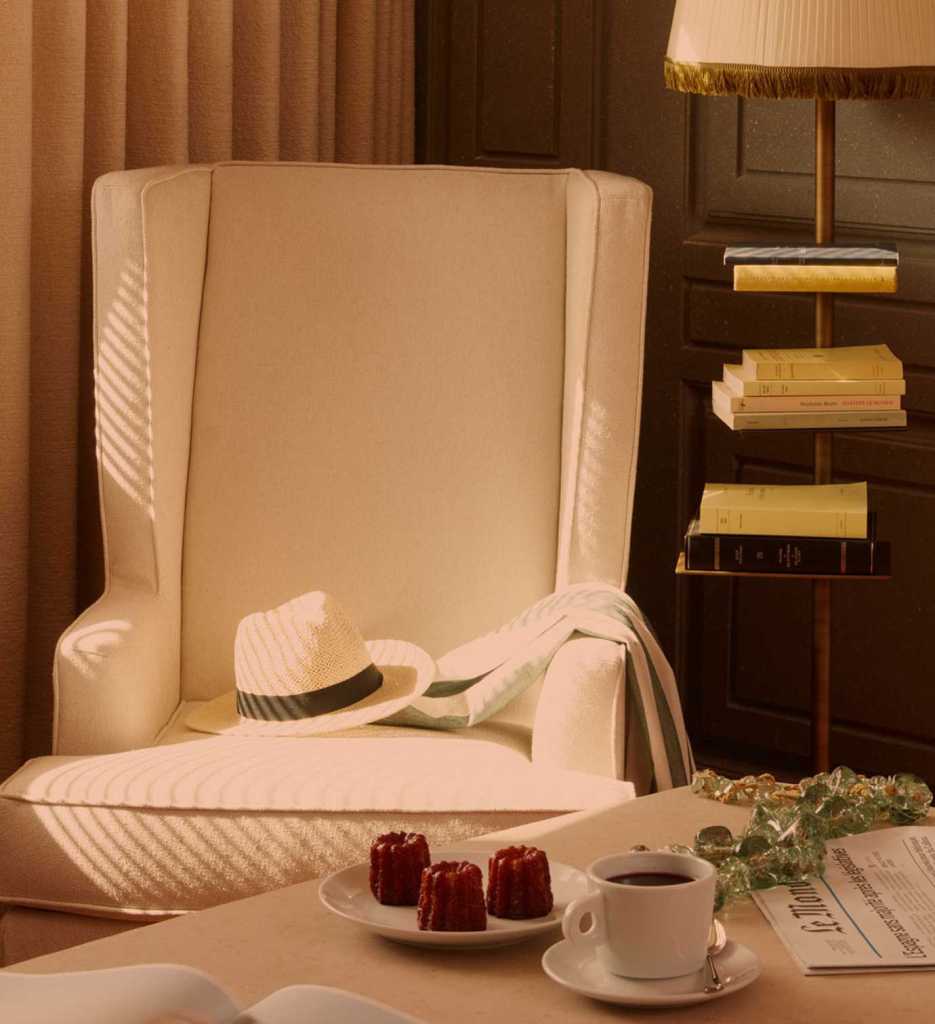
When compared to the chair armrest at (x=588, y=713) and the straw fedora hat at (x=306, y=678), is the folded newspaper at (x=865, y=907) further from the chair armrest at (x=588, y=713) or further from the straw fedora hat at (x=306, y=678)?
the straw fedora hat at (x=306, y=678)

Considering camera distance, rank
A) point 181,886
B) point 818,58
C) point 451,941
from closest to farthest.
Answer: point 451,941, point 181,886, point 818,58

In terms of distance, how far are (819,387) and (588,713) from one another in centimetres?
53

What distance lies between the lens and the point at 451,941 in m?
1.06

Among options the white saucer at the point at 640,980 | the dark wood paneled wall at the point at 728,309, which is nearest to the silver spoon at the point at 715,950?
the white saucer at the point at 640,980

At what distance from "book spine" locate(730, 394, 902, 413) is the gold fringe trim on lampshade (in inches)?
14.3

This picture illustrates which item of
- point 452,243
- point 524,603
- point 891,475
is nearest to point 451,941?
point 524,603

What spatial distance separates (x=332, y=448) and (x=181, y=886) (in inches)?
27.6

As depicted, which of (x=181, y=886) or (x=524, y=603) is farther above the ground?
(x=524, y=603)

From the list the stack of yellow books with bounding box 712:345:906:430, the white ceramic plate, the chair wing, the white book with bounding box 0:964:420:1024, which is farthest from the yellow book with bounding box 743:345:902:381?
the white book with bounding box 0:964:420:1024

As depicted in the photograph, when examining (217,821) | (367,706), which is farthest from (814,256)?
(217,821)

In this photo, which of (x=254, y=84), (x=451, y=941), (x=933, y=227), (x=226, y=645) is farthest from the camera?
(x=254, y=84)

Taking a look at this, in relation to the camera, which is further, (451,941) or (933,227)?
(933,227)

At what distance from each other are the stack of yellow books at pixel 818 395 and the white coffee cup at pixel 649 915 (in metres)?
1.12

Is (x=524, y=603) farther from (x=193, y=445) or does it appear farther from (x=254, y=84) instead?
(x=254, y=84)
